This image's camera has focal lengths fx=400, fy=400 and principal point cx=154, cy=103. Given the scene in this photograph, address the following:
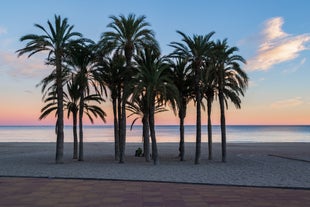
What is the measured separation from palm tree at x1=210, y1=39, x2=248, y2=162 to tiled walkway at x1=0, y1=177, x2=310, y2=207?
12.2 meters

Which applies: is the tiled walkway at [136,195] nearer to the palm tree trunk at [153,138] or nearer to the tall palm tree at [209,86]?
the palm tree trunk at [153,138]

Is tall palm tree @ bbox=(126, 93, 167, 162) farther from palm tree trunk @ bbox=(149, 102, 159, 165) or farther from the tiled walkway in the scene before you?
the tiled walkway

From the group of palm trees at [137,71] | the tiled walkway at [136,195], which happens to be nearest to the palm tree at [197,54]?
the group of palm trees at [137,71]

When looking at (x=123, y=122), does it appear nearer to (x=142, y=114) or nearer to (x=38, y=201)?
(x=142, y=114)

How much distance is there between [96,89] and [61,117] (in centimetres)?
335

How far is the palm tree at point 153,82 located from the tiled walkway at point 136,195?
9.39 m

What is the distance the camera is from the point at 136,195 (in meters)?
12.3

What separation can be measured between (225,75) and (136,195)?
1534cm

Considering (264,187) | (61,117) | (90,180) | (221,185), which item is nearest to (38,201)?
(90,180)

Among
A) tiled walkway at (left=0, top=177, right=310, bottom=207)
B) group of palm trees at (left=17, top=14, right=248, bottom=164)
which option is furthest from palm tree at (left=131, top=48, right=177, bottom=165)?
tiled walkway at (left=0, top=177, right=310, bottom=207)

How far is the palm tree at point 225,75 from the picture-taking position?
25422 millimetres

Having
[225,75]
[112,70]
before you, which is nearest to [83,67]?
[112,70]

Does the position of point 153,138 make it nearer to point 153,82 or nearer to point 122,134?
point 122,134

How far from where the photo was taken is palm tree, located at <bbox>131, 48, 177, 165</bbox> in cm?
2411
